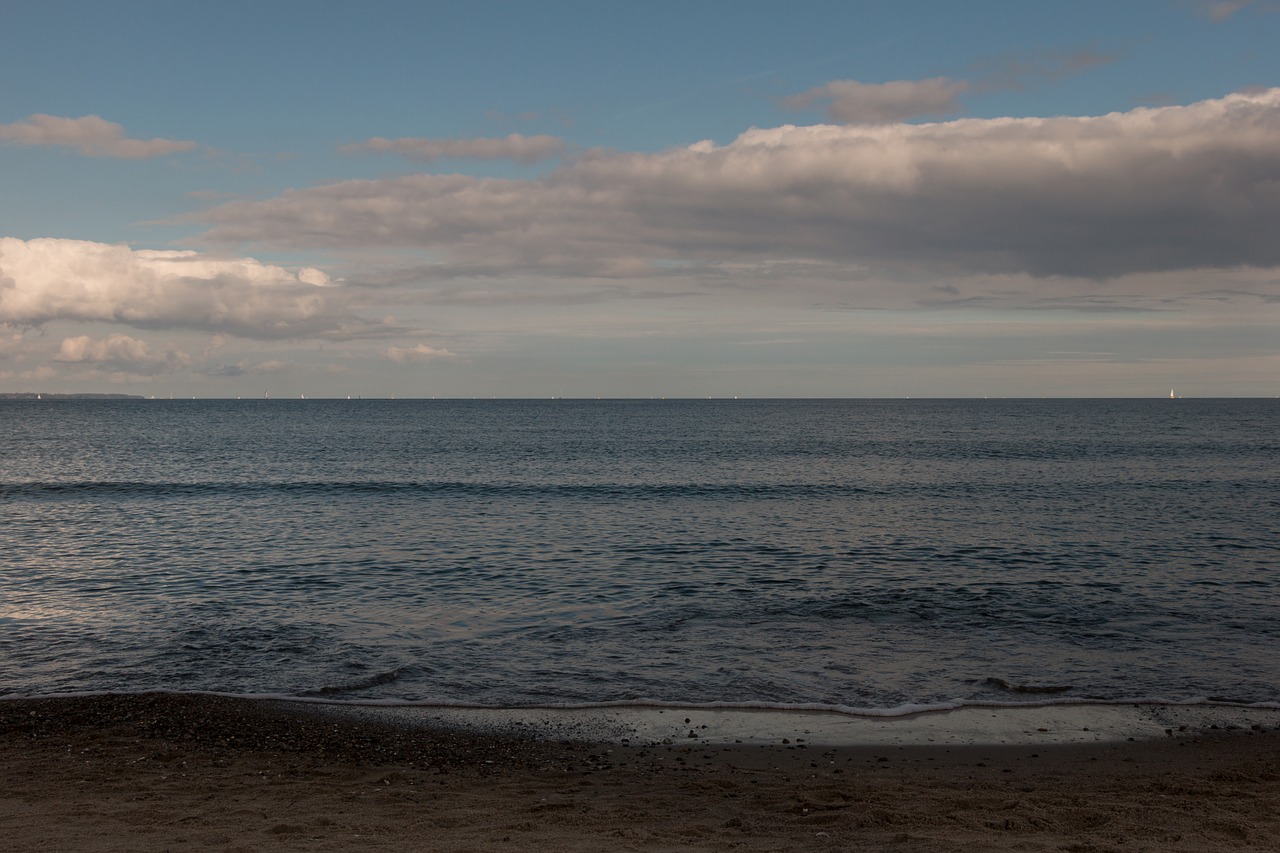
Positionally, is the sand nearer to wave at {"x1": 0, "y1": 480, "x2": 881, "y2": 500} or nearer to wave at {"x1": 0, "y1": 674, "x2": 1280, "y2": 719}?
wave at {"x1": 0, "y1": 674, "x2": 1280, "y2": 719}

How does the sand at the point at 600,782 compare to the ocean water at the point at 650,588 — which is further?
the ocean water at the point at 650,588

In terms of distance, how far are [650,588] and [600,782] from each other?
1387cm

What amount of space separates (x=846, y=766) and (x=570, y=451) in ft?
256

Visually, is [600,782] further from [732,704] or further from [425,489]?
[425,489]

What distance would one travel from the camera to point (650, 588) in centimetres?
2589

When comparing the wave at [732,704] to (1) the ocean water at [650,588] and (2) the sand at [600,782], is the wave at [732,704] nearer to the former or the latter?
(1) the ocean water at [650,588]

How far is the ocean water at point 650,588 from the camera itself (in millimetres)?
17453

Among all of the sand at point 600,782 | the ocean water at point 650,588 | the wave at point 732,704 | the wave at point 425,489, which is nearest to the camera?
the sand at point 600,782

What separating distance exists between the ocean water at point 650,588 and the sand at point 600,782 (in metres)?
1.69

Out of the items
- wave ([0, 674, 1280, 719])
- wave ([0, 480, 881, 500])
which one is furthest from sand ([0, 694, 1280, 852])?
wave ([0, 480, 881, 500])

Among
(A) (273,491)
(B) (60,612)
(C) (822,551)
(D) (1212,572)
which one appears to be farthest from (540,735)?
(A) (273,491)

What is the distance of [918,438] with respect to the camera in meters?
114

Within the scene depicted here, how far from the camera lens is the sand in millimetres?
9836

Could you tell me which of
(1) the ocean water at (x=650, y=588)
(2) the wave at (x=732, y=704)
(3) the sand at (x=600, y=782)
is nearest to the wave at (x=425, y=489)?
(1) the ocean water at (x=650, y=588)
